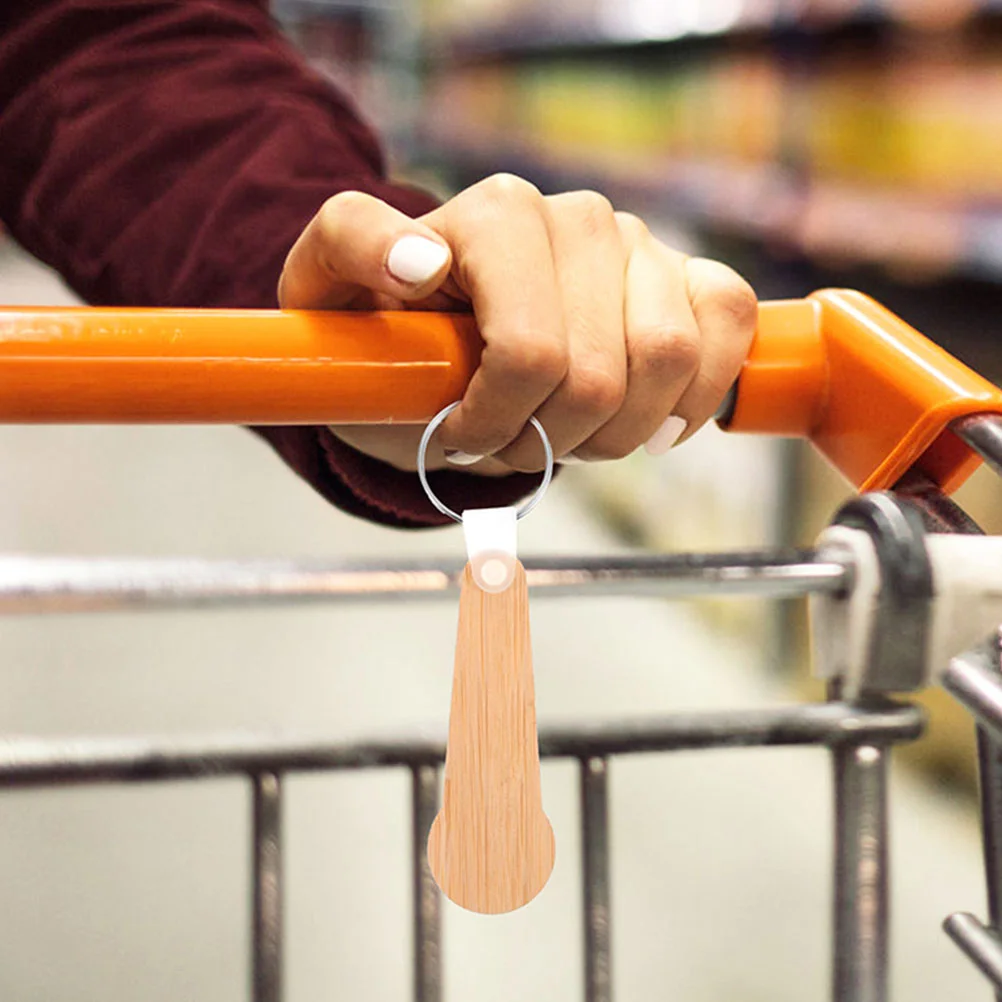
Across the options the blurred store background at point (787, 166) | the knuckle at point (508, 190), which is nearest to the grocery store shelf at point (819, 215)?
the blurred store background at point (787, 166)

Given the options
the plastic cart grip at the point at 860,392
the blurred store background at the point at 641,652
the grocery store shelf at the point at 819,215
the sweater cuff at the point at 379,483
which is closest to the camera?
the plastic cart grip at the point at 860,392

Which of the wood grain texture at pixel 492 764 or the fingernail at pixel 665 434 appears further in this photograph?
the fingernail at pixel 665 434

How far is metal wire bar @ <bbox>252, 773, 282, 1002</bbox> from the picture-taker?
2.07 ft

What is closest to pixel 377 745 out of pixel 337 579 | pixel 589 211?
pixel 337 579

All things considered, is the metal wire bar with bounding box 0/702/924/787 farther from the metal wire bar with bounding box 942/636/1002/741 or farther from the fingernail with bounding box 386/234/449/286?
the fingernail with bounding box 386/234/449/286

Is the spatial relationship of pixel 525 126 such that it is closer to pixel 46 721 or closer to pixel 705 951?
pixel 46 721

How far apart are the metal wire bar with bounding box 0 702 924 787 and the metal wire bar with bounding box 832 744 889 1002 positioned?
19 mm

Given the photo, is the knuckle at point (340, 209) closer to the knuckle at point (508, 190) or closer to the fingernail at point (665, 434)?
the knuckle at point (508, 190)

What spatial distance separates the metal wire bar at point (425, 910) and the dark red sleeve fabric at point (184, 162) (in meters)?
0.19

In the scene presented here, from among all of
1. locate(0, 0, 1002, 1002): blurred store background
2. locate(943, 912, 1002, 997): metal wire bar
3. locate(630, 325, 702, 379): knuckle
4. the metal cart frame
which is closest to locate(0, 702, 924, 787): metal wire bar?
the metal cart frame

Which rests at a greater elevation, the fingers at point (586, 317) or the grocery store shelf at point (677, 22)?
the grocery store shelf at point (677, 22)

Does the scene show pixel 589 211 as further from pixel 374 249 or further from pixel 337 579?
pixel 337 579

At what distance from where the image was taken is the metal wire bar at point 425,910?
0.65 metres

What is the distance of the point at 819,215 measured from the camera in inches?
107
